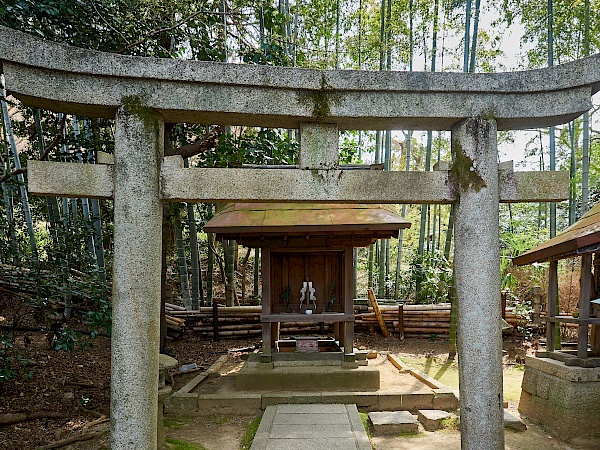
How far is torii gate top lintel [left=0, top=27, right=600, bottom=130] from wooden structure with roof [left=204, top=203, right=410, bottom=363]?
298cm

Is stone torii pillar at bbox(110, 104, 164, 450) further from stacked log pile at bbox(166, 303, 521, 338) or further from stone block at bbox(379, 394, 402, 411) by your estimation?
stacked log pile at bbox(166, 303, 521, 338)

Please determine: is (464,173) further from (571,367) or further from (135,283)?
(571,367)

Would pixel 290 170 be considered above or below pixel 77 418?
above

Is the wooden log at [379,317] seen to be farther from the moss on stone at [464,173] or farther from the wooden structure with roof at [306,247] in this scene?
the moss on stone at [464,173]

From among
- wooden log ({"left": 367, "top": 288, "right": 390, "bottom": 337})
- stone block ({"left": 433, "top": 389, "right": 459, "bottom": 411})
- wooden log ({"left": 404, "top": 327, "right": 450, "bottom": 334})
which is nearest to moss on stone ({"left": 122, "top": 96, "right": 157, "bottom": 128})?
stone block ({"left": 433, "top": 389, "right": 459, "bottom": 411})

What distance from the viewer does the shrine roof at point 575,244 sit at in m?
5.41

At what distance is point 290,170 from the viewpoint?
3494 millimetres

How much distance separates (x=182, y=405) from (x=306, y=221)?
3097 millimetres

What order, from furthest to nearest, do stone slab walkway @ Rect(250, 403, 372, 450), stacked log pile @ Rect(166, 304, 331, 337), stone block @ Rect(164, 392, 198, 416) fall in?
stacked log pile @ Rect(166, 304, 331, 337), stone block @ Rect(164, 392, 198, 416), stone slab walkway @ Rect(250, 403, 372, 450)

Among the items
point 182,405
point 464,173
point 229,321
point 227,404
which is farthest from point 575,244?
point 229,321

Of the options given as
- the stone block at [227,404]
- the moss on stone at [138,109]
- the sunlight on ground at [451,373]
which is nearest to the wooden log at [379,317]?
the sunlight on ground at [451,373]

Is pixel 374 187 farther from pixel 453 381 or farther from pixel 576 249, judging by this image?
pixel 453 381

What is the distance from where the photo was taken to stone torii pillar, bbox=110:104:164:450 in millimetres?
3326

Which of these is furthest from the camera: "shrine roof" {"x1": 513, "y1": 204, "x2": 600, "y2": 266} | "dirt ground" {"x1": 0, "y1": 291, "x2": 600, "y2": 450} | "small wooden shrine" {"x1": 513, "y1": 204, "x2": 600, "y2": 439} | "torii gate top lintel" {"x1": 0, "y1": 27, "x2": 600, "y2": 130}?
"small wooden shrine" {"x1": 513, "y1": 204, "x2": 600, "y2": 439}
